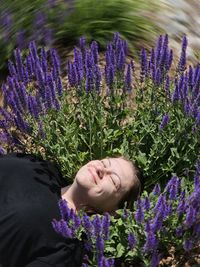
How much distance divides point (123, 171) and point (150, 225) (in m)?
0.65

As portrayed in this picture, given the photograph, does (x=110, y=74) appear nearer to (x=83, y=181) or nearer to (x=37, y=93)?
(x=37, y=93)

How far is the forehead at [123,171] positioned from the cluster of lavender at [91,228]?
20.7 inches

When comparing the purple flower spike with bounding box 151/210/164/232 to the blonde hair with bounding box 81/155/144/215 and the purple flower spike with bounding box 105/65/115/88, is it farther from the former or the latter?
the purple flower spike with bounding box 105/65/115/88

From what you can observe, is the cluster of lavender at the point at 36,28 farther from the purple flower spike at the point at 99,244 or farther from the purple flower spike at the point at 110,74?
the purple flower spike at the point at 99,244

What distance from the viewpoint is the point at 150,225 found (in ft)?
8.27

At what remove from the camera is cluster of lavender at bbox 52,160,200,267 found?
249cm

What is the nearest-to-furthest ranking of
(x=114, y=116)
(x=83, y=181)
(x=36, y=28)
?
(x=83, y=181)
(x=114, y=116)
(x=36, y=28)

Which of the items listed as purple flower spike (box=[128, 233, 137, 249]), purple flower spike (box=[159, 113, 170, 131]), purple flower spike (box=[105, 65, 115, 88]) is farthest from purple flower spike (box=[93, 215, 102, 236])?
purple flower spike (box=[105, 65, 115, 88])

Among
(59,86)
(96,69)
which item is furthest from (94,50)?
(59,86)

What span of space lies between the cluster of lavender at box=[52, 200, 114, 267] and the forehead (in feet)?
1.72

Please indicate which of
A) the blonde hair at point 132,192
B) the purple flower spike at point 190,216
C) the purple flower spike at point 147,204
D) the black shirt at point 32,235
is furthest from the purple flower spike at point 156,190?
the black shirt at point 32,235

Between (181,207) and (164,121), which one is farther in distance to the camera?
(164,121)

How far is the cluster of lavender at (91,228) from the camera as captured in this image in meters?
2.46

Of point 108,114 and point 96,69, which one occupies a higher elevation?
point 96,69
